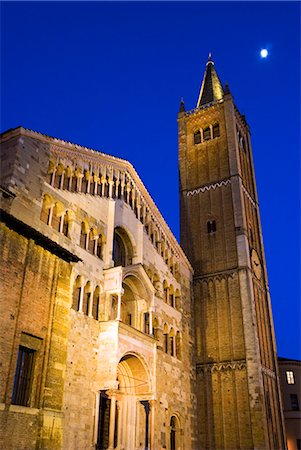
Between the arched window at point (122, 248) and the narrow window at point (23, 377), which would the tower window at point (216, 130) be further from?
the narrow window at point (23, 377)

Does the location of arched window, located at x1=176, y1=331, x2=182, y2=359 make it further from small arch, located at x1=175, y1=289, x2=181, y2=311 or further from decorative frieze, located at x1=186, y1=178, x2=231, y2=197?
decorative frieze, located at x1=186, y1=178, x2=231, y2=197

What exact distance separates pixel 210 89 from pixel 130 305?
25.6 meters

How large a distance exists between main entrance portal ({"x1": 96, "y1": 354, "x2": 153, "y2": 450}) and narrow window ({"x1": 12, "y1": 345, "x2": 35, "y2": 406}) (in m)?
6.18

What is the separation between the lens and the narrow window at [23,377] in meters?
Result: 13.9

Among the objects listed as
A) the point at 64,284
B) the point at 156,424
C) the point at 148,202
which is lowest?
the point at 156,424

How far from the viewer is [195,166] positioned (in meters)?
34.6

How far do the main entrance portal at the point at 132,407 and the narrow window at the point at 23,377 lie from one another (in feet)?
20.3

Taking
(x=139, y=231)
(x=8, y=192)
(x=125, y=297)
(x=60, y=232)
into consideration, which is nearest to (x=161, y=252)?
(x=139, y=231)

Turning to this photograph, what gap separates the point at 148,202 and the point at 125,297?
6072mm

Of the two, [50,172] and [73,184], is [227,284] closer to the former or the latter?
[73,184]

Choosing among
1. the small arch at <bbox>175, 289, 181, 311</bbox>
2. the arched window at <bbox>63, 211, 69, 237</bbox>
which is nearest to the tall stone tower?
the small arch at <bbox>175, 289, 181, 311</bbox>

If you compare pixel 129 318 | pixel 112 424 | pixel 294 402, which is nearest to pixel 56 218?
pixel 129 318

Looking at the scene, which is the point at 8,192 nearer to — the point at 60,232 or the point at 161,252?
the point at 60,232

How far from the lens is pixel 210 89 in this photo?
41188 millimetres
